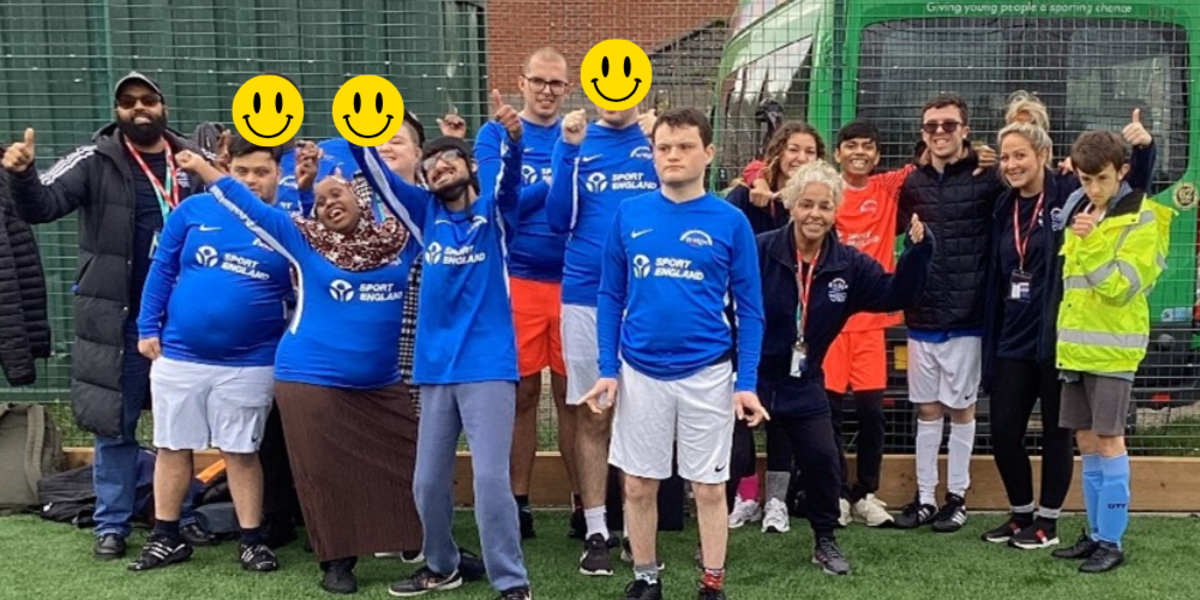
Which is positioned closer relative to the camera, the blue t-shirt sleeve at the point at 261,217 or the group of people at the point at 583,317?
the group of people at the point at 583,317

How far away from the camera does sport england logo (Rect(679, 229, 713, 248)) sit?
389cm

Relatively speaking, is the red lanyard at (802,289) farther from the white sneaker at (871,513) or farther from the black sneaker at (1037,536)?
the black sneaker at (1037,536)

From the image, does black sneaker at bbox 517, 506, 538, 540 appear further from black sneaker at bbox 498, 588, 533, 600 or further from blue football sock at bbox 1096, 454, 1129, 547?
blue football sock at bbox 1096, 454, 1129, 547

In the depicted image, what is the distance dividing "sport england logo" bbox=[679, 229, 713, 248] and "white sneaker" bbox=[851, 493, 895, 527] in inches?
75.4

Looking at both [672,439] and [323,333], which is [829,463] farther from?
[323,333]

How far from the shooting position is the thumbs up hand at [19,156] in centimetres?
438

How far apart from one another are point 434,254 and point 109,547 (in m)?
2.03

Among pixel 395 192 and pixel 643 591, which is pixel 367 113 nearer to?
pixel 395 192

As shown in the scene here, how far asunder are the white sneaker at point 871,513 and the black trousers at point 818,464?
26.8 inches

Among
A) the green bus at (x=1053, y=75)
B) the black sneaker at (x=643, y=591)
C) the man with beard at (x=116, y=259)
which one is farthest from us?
the green bus at (x=1053, y=75)

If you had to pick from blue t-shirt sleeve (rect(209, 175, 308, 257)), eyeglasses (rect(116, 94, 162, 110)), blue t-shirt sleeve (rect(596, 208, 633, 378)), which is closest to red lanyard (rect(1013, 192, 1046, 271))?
blue t-shirt sleeve (rect(596, 208, 633, 378))

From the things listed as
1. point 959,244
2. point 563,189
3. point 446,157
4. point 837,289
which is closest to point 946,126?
point 959,244

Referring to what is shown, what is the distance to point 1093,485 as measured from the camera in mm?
4488

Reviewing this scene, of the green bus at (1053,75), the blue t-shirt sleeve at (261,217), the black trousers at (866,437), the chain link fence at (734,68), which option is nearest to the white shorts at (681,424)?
the black trousers at (866,437)
